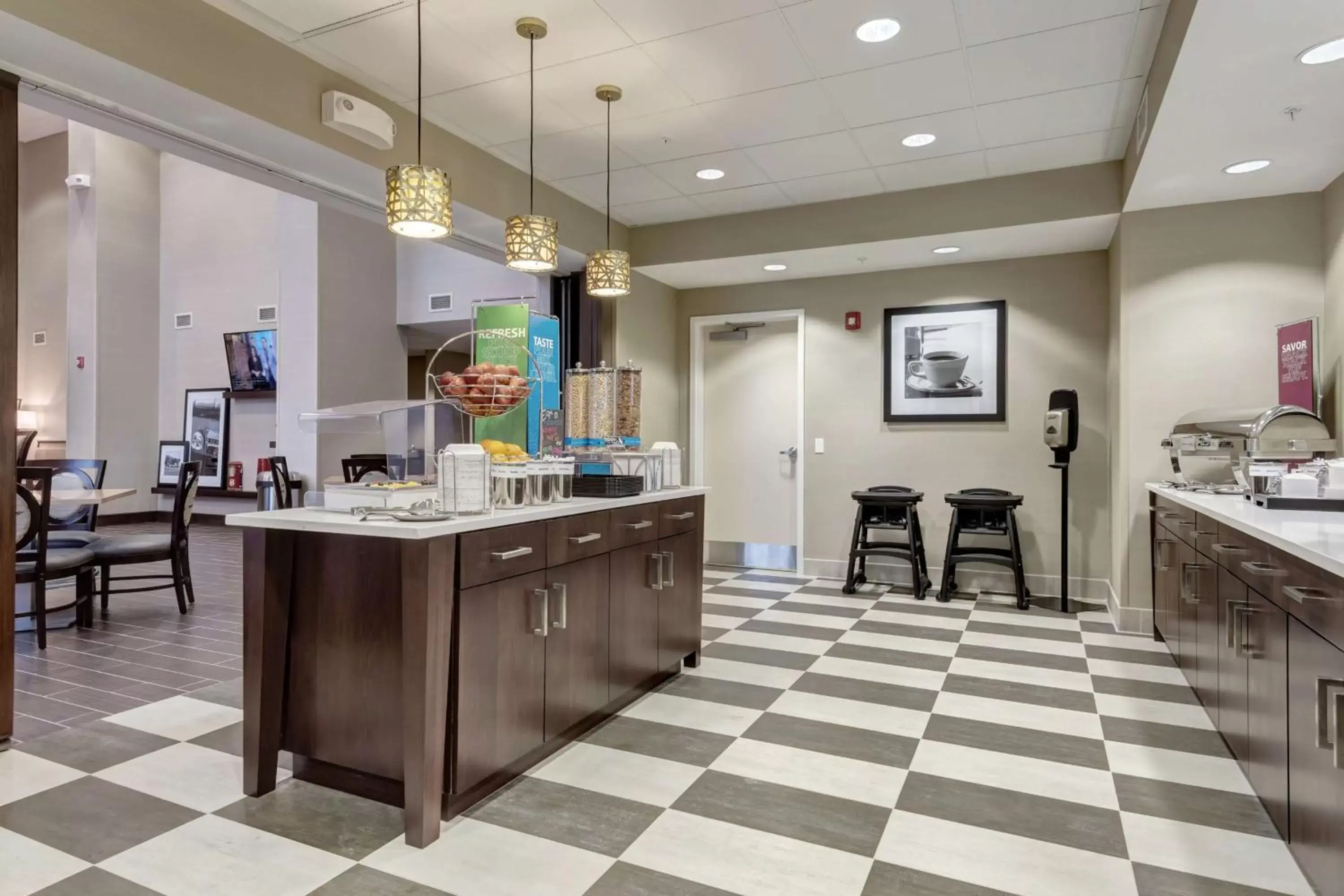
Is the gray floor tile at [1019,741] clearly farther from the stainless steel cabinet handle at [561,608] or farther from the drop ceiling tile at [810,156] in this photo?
the drop ceiling tile at [810,156]

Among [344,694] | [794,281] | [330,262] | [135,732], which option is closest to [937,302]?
[794,281]

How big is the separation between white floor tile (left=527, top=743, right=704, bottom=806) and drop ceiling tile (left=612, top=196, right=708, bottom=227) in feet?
13.3

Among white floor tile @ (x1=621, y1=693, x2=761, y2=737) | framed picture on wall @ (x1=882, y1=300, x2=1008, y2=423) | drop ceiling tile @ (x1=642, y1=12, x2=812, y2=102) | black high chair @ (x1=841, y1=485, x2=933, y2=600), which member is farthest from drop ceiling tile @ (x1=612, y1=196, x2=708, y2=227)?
white floor tile @ (x1=621, y1=693, x2=761, y2=737)

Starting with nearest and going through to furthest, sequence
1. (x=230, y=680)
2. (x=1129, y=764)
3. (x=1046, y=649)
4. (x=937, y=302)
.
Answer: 1. (x=1129, y=764)
2. (x=230, y=680)
3. (x=1046, y=649)
4. (x=937, y=302)

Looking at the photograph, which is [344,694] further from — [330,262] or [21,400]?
[21,400]

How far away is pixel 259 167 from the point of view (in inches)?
149

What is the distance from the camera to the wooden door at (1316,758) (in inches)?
65.1

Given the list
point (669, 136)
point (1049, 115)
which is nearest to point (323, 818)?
point (669, 136)

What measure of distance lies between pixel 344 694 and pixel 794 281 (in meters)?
5.29

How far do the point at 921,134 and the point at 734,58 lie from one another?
140 centimetres

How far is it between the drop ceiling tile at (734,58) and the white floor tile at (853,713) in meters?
2.96

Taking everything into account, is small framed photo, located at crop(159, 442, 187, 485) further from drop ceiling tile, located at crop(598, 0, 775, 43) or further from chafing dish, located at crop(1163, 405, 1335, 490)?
chafing dish, located at crop(1163, 405, 1335, 490)

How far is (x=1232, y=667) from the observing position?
264 centimetres

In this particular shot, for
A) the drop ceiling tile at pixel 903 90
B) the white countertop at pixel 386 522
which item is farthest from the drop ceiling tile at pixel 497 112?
the white countertop at pixel 386 522
